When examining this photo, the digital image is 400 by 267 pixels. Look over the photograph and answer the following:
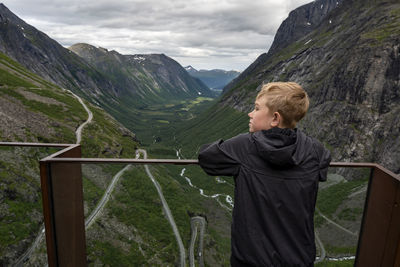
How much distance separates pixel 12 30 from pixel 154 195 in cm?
23901

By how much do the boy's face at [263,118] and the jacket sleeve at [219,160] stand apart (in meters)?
0.54

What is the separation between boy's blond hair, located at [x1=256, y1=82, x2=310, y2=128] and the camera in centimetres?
368

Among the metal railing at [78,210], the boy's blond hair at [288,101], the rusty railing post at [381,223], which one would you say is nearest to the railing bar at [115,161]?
the metal railing at [78,210]

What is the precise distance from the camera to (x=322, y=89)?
123750mm

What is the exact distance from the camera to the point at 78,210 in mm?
5348

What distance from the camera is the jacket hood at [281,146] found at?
11.1 feet

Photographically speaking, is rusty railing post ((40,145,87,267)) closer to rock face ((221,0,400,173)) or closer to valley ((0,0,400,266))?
valley ((0,0,400,266))

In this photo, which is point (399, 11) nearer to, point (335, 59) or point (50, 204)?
point (335, 59)

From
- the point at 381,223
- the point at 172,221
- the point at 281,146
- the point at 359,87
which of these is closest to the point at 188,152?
the point at 359,87

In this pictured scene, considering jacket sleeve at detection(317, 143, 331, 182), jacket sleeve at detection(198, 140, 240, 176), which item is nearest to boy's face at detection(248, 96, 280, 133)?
jacket sleeve at detection(198, 140, 240, 176)

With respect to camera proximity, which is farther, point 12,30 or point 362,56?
point 12,30

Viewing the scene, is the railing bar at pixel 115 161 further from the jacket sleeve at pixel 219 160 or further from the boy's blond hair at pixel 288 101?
the boy's blond hair at pixel 288 101

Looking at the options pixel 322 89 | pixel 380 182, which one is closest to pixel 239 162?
pixel 380 182

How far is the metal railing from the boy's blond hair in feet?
5.03
